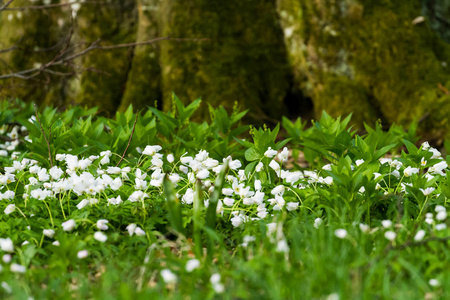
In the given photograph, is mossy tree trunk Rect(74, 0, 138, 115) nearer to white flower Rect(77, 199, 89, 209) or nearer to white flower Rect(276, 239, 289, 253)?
white flower Rect(77, 199, 89, 209)

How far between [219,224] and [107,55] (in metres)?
3.98

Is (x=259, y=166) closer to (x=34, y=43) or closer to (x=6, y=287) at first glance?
(x=6, y=287)

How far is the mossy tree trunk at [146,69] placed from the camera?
6.14 m

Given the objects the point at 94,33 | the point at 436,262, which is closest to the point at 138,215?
the point at 436,262

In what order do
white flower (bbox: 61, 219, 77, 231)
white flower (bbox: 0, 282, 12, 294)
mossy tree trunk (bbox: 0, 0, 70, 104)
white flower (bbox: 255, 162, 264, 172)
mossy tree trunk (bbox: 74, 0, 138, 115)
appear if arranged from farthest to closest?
mossy tree trunk (bbox: 0, 0, 70, 104)
mossy tree trunk (bbox: 74, 0, 138, 115)
white flower (bbox: 255, 162, 264, 172)
white flower (bbox: 61, 219, 77, 231)
white flower (bbox: 0, 282, 12, 294)

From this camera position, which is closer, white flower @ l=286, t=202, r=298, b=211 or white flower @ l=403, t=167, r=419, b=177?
white flower @ l=286, t=202, r=298, b=211

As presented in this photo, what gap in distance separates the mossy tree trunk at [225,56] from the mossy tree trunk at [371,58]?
0.39 meters

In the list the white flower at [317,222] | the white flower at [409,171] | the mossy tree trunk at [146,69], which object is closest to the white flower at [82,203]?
the white flower at [317,222]

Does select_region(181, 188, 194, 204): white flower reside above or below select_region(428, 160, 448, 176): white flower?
above

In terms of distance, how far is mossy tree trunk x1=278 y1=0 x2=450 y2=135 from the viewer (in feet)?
19.2

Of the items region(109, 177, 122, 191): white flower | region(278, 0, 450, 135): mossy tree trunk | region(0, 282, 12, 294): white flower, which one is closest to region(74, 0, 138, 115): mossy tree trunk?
region(278, 0, 450, 135): mossy tree trunk

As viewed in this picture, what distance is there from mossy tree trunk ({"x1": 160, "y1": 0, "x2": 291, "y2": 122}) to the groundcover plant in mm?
1632

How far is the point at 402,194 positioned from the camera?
10.9 ft

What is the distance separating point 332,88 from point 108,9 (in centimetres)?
304
